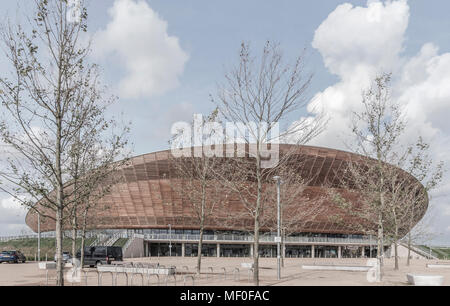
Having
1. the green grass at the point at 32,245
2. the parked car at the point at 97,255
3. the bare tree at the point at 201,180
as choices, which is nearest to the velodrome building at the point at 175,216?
the green grass at the point at 32,245

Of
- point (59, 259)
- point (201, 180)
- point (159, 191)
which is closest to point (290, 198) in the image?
point (201, 180)

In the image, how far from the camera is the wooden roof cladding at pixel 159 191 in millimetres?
71125

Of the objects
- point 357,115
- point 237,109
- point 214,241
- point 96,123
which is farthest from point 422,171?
point 214,241

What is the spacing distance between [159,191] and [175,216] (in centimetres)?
531

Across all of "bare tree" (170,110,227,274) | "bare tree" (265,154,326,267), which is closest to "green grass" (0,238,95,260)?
"bare tree" (265,154,326,267)

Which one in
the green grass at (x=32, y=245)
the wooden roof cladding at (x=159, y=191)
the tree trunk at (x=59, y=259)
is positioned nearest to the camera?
the tree trunk at (x=59, y=259)

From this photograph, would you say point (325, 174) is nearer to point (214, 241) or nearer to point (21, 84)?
point (214, 241)

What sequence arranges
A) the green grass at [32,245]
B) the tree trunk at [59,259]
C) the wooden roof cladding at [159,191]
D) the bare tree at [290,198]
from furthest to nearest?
the wooden roof cladding at [159,191] → the green grass at [32,245] → the bare tree at [290,198] → the tree trunk at [59,259]

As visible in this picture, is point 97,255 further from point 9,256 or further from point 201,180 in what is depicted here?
point 201,180

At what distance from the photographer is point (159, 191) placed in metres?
73.7

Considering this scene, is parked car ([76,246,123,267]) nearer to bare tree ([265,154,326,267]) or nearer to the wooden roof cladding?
bare tree ([265,154,326,267])

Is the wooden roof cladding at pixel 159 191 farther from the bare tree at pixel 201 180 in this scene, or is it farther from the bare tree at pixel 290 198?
the bare tree at pixel 201 180

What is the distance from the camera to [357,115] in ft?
88.7
